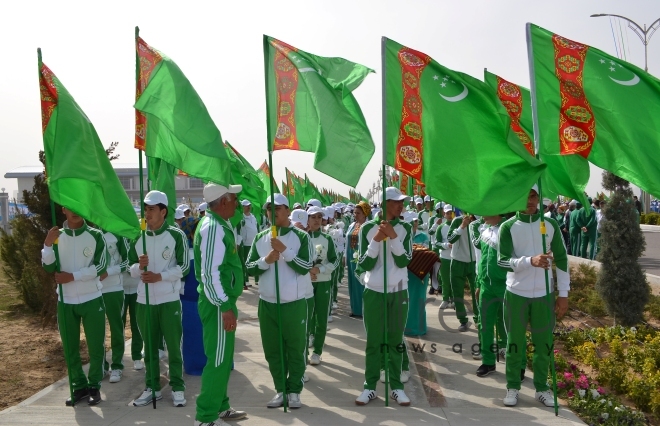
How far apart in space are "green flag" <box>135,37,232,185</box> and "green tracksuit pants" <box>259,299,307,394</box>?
4.80ft

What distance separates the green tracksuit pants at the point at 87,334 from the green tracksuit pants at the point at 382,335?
2814 millimetres

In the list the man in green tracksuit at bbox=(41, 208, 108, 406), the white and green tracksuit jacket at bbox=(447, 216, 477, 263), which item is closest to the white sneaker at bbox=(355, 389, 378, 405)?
the man in green tracksuit at bbox=(41, 208, 108, 406)

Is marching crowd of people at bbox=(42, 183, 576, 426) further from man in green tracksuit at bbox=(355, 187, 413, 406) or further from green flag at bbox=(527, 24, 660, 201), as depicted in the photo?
green flag at bbox=(527, 24, 660, 201)

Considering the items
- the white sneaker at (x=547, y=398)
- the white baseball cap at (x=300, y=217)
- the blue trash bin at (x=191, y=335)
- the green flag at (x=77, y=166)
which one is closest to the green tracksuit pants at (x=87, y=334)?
the green flag at (x=77, y=166)

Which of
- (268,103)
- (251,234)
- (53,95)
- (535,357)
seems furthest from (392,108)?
(251,234)

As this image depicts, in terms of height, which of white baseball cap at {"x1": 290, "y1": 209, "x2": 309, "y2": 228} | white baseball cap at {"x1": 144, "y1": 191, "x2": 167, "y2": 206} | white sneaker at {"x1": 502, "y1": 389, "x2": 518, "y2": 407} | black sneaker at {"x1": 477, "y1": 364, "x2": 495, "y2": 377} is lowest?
black sneaker at {"x1": 477, "y1": 364, "x2": 495, "y2": 377}

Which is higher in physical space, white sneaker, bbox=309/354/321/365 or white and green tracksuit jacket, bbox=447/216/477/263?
white and green tracksuit jacket, bbox=447/216/477/263

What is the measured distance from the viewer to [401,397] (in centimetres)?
651

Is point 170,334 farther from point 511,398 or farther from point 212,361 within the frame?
point 511,398

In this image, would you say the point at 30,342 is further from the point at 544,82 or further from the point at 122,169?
the point at 122,169

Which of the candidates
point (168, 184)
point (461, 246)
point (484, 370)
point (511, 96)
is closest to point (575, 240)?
point (461, 246)

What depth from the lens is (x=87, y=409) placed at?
6480 mm

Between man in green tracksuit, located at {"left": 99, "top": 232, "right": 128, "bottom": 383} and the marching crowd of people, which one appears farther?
man in green tracksuit, located at {"left": 99, "top": 232, "right": 128, "bottom": 383}

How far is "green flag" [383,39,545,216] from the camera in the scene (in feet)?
18.8
